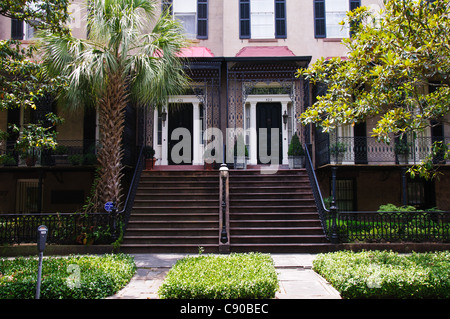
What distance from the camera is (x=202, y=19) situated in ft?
50.9

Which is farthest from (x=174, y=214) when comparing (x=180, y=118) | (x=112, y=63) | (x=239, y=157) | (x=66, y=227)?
(x=180, y=118)

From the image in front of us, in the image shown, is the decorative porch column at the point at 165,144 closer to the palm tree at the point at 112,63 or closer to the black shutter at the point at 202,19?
the black shutter at the point at 202,19

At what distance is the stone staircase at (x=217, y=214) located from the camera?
10359mm

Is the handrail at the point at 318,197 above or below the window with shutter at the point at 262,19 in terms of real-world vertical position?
below

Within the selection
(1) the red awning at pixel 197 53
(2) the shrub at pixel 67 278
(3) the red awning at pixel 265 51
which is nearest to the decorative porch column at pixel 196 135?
(1) the red awning at pixel 197 53

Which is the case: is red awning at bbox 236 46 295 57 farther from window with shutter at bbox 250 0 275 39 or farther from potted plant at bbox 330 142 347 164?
potted plant at bbox 330 142 347 164

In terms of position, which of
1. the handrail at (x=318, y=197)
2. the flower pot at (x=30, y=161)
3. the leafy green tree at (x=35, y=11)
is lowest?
the handrail at (x=318, y=197)

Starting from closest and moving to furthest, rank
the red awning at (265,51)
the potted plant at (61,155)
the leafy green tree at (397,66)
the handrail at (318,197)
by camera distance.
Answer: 1. the leafy green tree at (397,66)
2. the handrail at (318,197)
3. the potted plant at (61,155)
4. the red awning at (265,51)

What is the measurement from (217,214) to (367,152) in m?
6.42

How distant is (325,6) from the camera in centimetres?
1536

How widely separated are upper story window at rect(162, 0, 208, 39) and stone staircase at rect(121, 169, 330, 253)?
6252mm

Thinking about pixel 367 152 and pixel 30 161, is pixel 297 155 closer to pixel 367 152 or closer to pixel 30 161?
pixel 367 152

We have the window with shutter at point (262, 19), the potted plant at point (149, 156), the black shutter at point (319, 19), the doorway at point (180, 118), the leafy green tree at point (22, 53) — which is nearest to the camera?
the leafy green tree at point (22, 53)

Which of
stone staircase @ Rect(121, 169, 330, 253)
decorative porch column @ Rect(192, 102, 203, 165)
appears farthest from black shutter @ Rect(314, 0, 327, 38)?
stone staircase @ Rect(121, 169, 330, 253)
